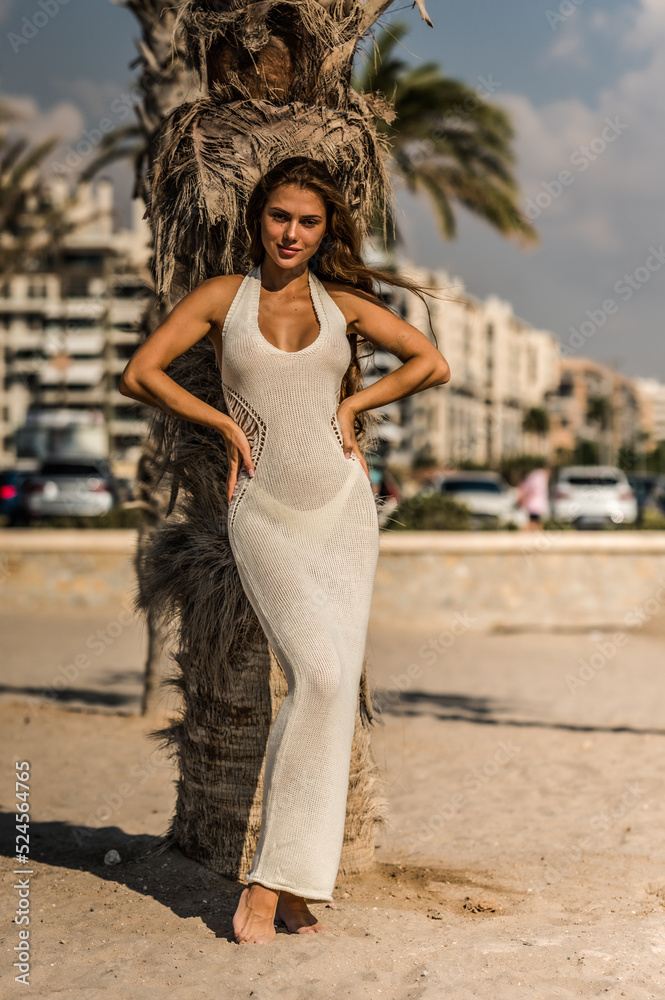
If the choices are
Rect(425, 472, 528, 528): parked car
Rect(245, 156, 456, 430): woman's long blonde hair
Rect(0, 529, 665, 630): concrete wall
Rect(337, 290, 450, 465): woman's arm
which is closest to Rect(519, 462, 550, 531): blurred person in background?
Rect(0, 529, 665, 630): concrete wall

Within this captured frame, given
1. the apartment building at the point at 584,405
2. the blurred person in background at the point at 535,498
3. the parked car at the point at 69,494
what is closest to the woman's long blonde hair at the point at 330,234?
the blurred person in background at the point at 535,498

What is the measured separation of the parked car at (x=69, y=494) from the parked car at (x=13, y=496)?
427 millimetres

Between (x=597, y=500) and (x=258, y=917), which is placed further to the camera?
(x=597, y=500)

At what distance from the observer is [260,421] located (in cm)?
296

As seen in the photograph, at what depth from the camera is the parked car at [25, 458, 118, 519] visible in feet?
74.4

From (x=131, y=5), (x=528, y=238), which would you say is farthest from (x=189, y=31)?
(x=528, y=238)

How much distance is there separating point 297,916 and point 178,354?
1.66 metres

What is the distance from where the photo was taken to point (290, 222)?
297cm

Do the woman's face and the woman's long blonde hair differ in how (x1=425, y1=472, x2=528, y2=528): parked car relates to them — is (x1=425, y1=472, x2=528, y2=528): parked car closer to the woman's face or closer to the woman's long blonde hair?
the woman's long blonde hair

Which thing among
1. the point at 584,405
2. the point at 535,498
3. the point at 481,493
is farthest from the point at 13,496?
the point at 584,405

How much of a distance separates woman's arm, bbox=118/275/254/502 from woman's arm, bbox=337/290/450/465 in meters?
0.32

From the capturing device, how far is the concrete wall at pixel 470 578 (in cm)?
1317

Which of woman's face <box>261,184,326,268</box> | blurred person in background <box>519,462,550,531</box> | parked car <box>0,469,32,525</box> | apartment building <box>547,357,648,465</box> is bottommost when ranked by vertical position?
parked car <box>0,469,32,525</box>

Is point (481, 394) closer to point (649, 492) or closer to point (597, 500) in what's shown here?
point (649, 492)
